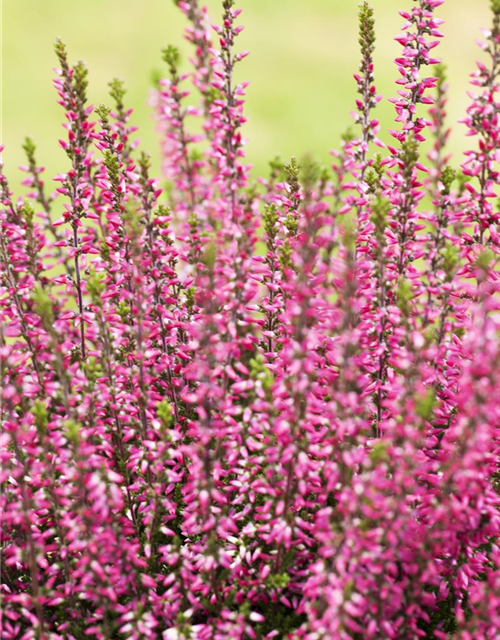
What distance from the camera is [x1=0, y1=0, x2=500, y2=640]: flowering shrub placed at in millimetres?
3172

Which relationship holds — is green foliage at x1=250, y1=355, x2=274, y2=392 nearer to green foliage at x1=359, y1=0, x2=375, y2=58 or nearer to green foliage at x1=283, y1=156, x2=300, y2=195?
green foliage at x1=283, y1=156, x2=300, y2=195

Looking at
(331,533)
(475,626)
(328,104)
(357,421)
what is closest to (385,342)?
(357,421)

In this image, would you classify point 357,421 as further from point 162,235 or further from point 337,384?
point 162,235

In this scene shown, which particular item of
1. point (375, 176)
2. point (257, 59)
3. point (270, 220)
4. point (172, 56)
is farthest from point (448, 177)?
point (257, 59)

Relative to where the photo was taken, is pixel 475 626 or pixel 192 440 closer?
pixel 475 626

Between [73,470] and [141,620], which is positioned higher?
[73,470]

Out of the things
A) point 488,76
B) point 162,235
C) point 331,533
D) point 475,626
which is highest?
point 488,76

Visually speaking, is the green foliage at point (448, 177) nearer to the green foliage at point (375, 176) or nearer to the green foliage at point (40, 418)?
the green foliage at point (375, 176)

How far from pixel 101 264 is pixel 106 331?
3.04 ft

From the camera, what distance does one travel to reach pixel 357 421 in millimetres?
3207

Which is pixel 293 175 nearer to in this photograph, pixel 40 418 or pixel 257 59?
pixel 40 418

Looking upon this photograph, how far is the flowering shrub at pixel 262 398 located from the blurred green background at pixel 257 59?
30.8 feet

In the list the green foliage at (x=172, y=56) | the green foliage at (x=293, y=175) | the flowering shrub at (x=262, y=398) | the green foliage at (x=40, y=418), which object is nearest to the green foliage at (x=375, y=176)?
the flowering shrub at (x=262, y=398)

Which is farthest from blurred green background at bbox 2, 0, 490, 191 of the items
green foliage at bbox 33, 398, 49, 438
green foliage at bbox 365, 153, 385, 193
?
green foliage at bbox 33, 398, 49, 438
